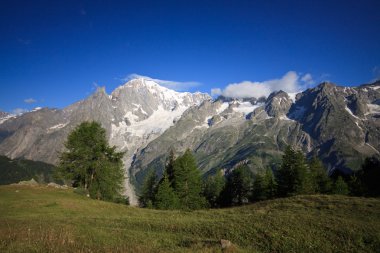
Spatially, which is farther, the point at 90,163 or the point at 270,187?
the point at 270,187

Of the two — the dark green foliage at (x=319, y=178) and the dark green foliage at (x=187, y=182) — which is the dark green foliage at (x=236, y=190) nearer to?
the dark green foliage at (x=187, y=182)

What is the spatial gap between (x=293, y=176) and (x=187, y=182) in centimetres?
2379

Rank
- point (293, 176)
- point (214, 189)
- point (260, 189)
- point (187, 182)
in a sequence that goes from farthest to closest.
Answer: point (214, 189) → point (260, 189) → point (187, 182) → point (293, 176)

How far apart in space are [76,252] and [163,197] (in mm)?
47845

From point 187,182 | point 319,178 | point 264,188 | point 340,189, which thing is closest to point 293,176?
point 264,188

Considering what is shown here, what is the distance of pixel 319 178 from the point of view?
3088 inches

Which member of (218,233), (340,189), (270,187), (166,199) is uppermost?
(270,187)

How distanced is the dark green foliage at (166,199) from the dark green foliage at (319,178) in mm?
33798

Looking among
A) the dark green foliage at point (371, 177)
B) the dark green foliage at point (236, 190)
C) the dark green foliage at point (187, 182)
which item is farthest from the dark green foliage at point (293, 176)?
the dark green foliage at point (371, 177)

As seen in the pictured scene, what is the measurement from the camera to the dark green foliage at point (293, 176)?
6538 cm

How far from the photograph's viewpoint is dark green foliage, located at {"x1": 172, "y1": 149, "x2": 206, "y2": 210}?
220 ft

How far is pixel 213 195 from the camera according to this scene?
90.1 meters

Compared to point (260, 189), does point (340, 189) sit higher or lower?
higher

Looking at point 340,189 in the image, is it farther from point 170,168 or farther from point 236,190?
point 170,168
